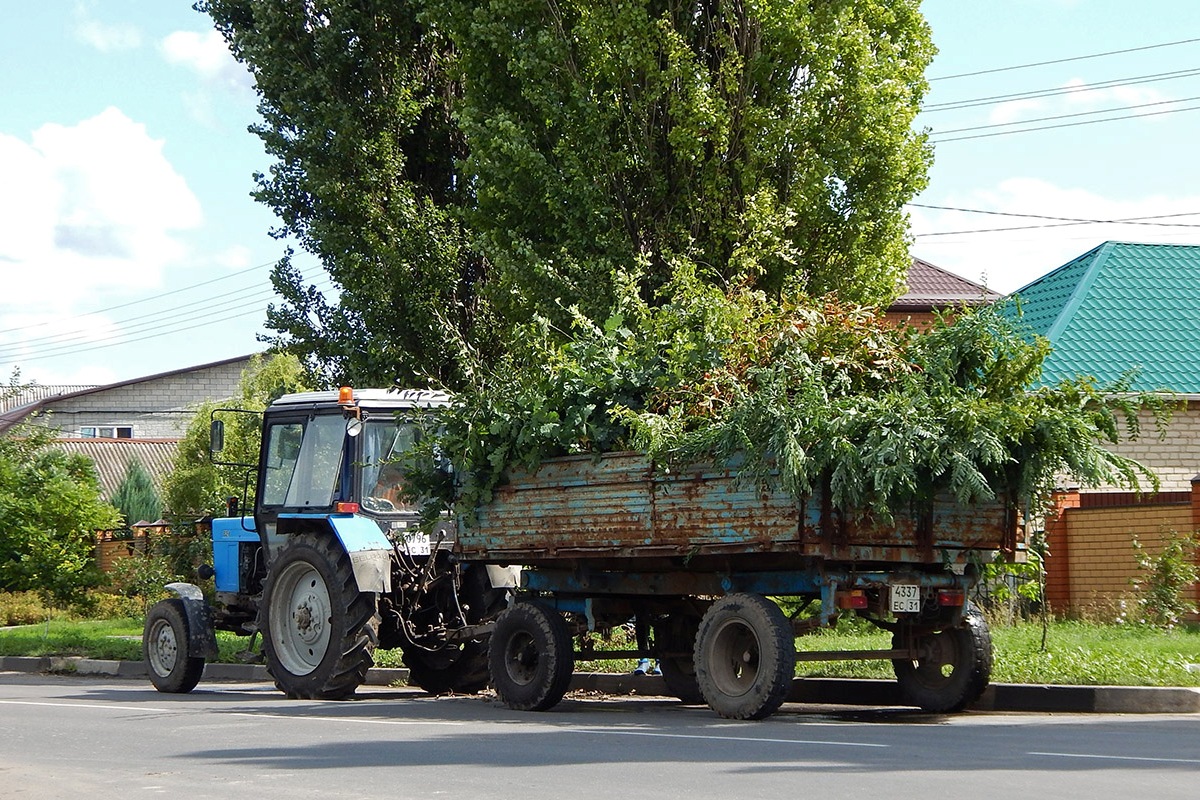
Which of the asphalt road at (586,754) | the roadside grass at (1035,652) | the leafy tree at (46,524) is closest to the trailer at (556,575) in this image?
the asphalt road at (586,754)

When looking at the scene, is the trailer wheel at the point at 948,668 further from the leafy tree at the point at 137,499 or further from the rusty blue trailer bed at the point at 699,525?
the leafy tree at the point at 137,499

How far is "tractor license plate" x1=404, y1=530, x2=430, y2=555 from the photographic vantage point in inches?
540

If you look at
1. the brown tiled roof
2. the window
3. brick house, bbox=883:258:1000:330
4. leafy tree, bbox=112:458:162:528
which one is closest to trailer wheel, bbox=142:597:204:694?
brick house, bbox=883:258:1000:330

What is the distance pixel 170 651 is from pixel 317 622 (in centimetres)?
225

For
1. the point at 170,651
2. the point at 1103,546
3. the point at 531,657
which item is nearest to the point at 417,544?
the point at 531,657

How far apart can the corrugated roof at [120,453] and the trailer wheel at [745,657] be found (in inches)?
1723

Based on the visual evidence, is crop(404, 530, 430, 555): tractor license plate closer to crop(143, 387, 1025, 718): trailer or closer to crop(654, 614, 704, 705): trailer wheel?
crop(143, 387, 1025, 718): trailer

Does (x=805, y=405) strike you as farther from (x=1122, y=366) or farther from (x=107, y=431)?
(x=107, y=431)

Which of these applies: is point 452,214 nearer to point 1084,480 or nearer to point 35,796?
point 1084,480

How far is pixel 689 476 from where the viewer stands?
10719 millimetres

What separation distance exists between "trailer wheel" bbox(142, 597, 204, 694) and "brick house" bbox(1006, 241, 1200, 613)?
10106 mm

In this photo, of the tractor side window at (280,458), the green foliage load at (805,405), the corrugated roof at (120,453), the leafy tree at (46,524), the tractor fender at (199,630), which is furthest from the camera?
the corrugated roof at (120,453)

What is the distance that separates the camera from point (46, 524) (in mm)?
29406

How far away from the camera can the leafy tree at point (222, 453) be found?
33844mm
